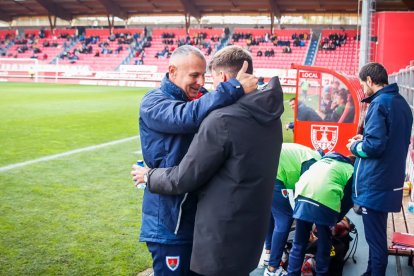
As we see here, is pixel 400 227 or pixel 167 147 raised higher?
pixel 167 147

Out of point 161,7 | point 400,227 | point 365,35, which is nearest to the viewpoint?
point 400,227

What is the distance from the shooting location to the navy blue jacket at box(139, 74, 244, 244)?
240 centimetres

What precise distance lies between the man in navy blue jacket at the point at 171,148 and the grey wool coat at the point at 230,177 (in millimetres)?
118

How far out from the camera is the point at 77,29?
52.8 meters

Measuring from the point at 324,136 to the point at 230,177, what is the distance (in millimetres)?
6600

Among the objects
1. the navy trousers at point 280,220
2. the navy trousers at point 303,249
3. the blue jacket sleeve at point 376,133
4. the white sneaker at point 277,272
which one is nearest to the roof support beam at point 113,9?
the navy trousers at point 280,220

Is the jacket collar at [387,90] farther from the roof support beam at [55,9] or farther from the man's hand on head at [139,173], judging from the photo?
the roof support beam at [55,9]

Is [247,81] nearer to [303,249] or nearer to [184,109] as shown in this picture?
[184,109]

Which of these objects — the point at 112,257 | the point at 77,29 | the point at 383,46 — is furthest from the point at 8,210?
the point at 77,29

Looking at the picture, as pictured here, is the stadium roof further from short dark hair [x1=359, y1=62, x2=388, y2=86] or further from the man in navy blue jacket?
the man in navy blue jacket

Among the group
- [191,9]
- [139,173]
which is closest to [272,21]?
[191,9]

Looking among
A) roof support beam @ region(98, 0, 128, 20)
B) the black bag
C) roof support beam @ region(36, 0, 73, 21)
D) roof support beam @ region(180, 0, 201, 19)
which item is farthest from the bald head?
roof support beam @ region(36, 0, 73, 21)

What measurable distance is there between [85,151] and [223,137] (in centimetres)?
853

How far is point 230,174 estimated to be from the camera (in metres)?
2.32
